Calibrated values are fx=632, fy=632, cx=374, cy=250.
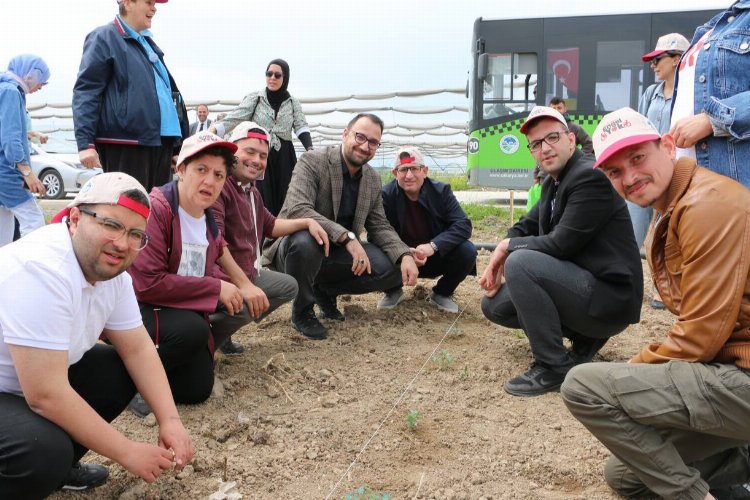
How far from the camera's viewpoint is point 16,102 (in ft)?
14.6

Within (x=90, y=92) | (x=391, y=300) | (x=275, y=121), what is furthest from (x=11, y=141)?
(x=391, y=300)

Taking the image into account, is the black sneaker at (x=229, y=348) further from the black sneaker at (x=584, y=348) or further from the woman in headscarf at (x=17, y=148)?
the woman in headscarf at (x=17, y=148)

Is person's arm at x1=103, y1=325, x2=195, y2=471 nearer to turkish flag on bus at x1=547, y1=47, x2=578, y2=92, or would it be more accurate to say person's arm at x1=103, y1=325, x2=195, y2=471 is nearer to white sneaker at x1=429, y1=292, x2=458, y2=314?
white sneaker at x1=429, y1=292, x2=458, y2=314

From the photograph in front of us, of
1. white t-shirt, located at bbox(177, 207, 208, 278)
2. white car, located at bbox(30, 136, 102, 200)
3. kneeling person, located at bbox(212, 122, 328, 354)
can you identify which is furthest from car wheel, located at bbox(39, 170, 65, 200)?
white t-shirt, located at bbox(177, 207, 208, 278)

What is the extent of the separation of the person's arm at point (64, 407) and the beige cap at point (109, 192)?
17.9 inches

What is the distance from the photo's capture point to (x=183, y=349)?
2.84 metres

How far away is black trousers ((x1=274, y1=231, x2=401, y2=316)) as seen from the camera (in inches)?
159

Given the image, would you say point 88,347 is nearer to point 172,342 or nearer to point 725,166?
point 172,342

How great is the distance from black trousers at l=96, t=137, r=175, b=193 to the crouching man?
8.80 feet

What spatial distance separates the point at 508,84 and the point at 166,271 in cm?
881

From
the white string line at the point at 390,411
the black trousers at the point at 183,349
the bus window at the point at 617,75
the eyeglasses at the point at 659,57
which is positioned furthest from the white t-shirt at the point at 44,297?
the bus window at the point at 617,75

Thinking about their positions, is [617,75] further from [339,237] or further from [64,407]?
[64,407]

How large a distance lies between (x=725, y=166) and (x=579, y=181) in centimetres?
82

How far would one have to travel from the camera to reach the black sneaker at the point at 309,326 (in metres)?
4.08
